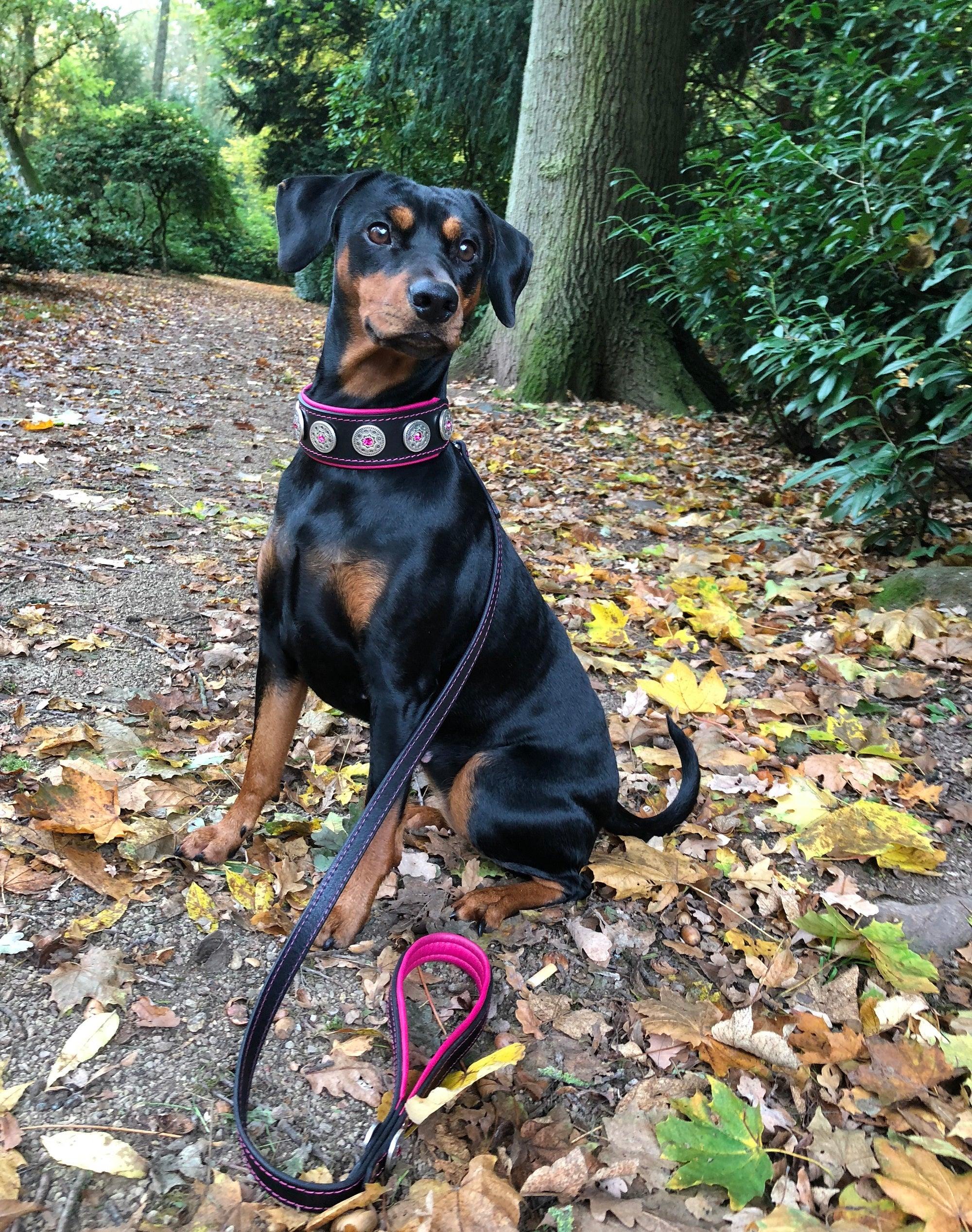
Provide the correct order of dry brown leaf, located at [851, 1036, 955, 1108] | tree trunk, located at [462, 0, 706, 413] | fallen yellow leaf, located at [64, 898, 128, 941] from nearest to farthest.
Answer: dry brown leaf, located at [851, 1036, 955, 1108]
fallen yellow leaf, located at [64, 898, 128, 941]
tree trunk, located at [462, 0, 706, 413]

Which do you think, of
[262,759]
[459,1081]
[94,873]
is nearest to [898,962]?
[459,1081]

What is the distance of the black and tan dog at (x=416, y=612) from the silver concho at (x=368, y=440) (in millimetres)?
64

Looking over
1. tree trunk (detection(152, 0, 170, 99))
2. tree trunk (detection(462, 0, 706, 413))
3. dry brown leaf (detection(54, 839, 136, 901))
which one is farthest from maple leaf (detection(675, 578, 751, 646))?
tree trunk (detection(152, 0, 170, 99))

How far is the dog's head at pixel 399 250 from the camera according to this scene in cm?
224

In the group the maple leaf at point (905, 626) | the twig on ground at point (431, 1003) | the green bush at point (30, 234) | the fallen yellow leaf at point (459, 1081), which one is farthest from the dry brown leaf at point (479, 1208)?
the green bush at point (30, 234)

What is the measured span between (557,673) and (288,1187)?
5.05ft

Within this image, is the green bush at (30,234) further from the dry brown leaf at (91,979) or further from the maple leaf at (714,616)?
the dry brown leaf at (91,979)

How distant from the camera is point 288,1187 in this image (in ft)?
5.00

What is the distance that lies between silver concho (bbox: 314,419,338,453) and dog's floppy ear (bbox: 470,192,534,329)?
0.76 metres

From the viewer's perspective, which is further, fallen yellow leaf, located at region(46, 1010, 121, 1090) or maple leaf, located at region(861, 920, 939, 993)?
maple leaf, located at region(861, 920, 939, 993)

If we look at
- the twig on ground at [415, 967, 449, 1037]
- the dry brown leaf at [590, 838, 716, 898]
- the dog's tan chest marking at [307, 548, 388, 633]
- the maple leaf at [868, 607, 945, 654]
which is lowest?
the twig on ground at [415, 967, 449, 1037]

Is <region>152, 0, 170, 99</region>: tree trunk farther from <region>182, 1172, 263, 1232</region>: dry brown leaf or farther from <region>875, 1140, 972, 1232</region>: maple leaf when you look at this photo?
<region>875, 1140, 972, 1232</region>: maple leaf

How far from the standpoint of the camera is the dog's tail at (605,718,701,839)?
2547mm

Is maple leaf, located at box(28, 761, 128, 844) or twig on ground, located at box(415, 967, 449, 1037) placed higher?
maple leaf, located at box(28, 761, 128, 844)
